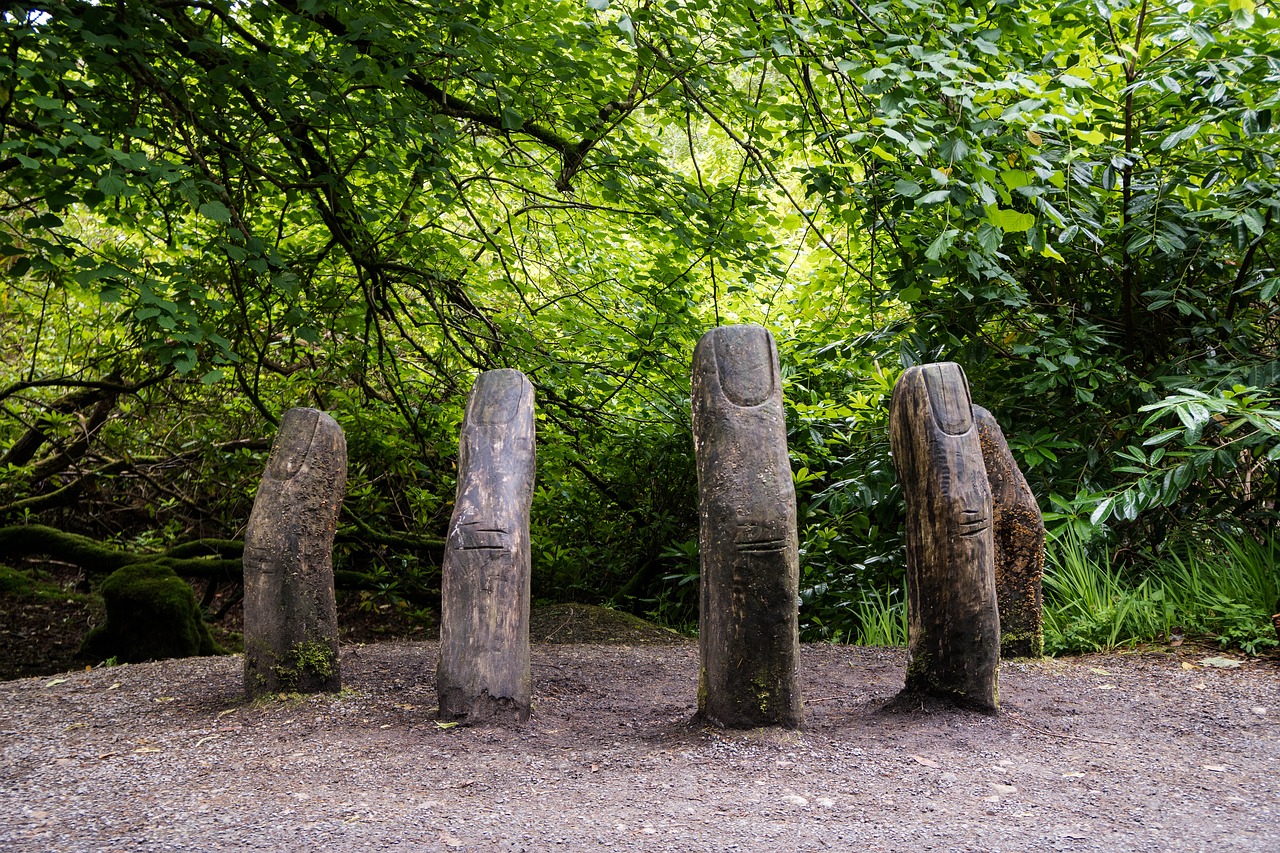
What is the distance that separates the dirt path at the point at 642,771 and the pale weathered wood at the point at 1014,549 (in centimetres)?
35

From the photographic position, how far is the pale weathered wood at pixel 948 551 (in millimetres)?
3443

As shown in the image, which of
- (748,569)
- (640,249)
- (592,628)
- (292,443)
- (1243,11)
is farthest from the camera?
(640,249)

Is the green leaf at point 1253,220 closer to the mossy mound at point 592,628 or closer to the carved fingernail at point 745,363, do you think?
the carved fingernail at point 745,363

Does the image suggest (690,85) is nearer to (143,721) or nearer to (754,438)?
(754,438)

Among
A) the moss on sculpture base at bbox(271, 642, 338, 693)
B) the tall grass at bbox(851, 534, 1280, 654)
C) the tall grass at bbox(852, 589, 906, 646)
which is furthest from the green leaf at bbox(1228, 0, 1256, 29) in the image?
the moss on sculpture base at bbox(271, 642, 338, 693)

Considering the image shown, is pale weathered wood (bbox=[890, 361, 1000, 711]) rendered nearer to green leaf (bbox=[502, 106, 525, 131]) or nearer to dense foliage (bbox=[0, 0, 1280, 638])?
dense foliage (bbox=[0, 0, 1280, 638])

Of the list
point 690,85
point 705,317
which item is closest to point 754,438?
point 690,85

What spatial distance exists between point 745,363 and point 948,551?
3.42 feet

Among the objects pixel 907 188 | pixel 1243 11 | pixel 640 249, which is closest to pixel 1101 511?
pixel 907 188

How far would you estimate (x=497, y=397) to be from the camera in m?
3.80

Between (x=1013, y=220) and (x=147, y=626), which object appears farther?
(x=147, y=626)

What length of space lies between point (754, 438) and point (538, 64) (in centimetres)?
317

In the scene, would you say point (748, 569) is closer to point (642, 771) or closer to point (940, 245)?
point (642, 771)

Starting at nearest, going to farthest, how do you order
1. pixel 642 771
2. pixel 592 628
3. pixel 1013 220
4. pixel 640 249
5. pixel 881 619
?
pixel 642 771 < pixel 1013 220 < pixel 881 619 < pixel 592 628 < pixel 640 249
